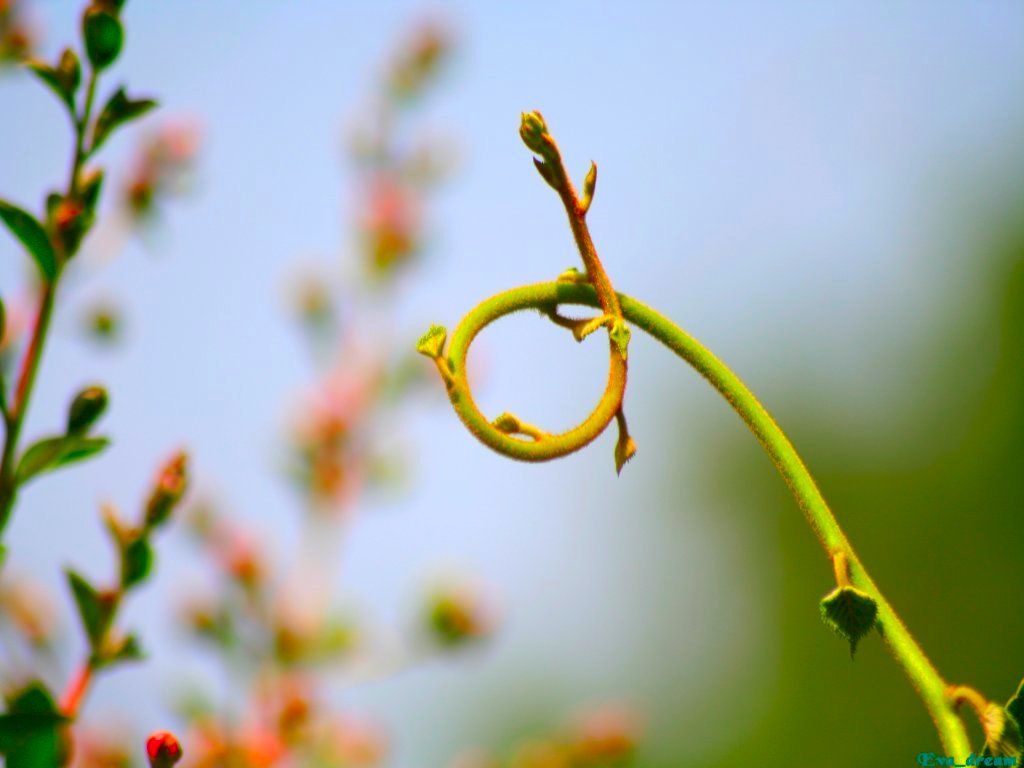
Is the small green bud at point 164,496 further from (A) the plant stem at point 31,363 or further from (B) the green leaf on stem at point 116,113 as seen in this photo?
(B) the green leaf on stem at point 116,113

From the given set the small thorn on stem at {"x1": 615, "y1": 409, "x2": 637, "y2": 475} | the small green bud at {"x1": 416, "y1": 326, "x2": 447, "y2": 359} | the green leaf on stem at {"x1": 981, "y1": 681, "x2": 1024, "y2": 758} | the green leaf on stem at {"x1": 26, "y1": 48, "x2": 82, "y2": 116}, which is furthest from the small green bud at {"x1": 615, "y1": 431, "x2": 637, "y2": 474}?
the green leaf on stem at {"x1": 26, "y1": 48, "x2": 82, "y2": 116}

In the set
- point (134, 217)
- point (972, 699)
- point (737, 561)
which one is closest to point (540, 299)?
point (972, 699)

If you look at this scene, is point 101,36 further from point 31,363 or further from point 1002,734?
point 1002,734

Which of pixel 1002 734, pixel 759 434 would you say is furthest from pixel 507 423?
pixel 1002 734

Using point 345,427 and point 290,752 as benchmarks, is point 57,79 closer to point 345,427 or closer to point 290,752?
point 290,752

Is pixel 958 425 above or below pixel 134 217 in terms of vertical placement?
below

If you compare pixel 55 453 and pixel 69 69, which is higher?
pixel 69 69
